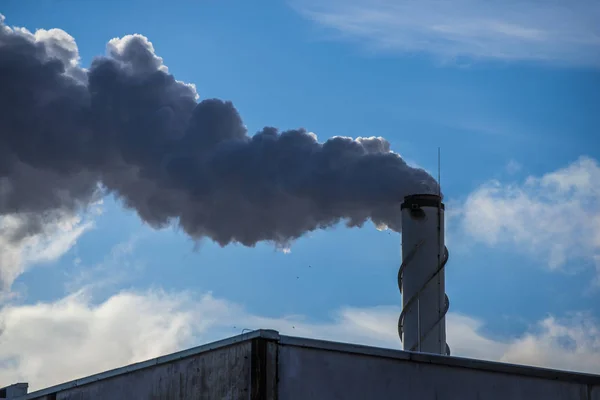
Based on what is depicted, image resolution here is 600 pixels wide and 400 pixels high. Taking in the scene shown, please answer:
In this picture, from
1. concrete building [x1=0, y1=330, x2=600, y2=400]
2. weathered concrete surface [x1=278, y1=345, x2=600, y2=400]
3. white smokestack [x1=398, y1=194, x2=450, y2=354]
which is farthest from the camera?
white smokestack [x1=398, y1=194, x2=450, y2=354]

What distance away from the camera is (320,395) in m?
15.0

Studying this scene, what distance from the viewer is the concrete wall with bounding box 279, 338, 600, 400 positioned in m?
15.1

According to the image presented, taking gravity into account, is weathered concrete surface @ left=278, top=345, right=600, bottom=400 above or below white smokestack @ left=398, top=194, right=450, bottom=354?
below

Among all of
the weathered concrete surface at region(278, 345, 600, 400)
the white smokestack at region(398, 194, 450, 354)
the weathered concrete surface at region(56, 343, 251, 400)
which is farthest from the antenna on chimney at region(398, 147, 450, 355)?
the weathered concrete surface at region(56, 343, 251, 400)

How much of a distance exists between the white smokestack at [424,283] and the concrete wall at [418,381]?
8.44 metres

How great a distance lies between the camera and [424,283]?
2372cm

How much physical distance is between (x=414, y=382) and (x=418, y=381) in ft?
0.24

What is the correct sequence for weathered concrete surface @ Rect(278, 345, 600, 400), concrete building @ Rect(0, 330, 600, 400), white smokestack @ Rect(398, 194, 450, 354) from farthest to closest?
white smokestack @ Rect(398, 194, 450, 354), weathered concrete surface @ Rect(278, 345, 600, 400), concrete building @ Rect(0, 330, 600, 400)

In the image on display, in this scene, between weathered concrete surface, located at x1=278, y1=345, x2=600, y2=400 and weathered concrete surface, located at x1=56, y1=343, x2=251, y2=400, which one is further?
weathered concrete surface, located at x1=278, y1=345, x2=600, y2=400

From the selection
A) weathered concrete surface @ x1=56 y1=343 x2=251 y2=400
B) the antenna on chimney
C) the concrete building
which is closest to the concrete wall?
the concrete building

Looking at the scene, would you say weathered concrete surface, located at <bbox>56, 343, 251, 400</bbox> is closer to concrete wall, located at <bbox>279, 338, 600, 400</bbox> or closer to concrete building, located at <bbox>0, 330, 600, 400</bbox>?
concrete building, located at <bbox>0, 330, 600, 400</bbox>

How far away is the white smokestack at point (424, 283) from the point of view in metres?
23.7

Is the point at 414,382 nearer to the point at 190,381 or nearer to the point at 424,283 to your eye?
the point at 190,381

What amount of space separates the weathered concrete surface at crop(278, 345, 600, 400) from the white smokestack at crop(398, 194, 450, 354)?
8443mm
